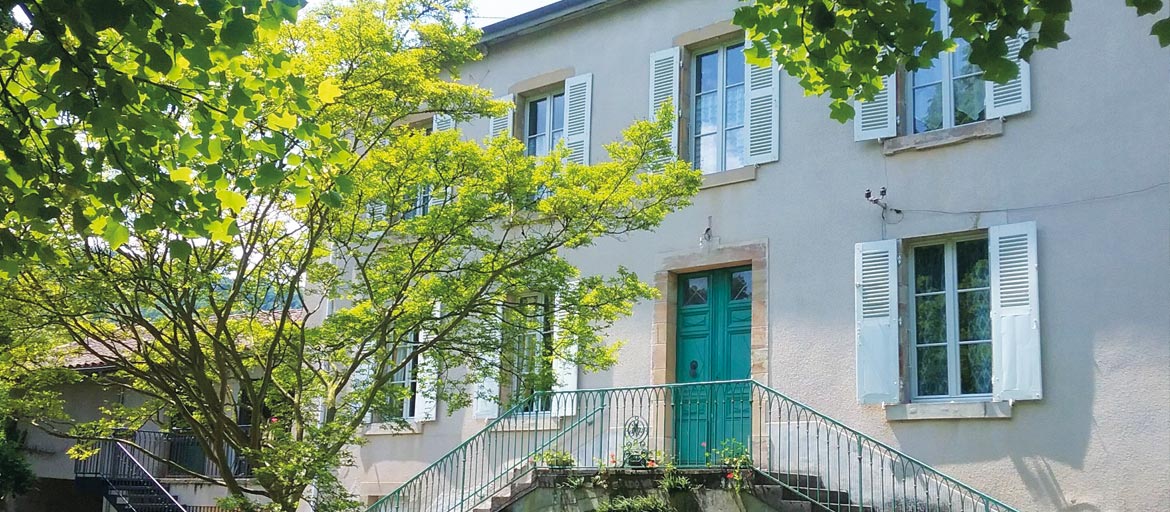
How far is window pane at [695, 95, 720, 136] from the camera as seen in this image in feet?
43.2

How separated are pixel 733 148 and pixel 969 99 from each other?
2.73 meters

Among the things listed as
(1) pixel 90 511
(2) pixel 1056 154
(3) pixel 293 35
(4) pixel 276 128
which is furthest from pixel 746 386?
(1) pixel 90 511

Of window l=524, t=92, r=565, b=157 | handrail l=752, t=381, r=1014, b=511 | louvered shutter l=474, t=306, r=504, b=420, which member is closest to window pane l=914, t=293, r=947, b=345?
handrail l=752, t=381, r=1014, b=511

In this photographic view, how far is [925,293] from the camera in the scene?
439 inches

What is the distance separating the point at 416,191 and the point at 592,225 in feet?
5.27

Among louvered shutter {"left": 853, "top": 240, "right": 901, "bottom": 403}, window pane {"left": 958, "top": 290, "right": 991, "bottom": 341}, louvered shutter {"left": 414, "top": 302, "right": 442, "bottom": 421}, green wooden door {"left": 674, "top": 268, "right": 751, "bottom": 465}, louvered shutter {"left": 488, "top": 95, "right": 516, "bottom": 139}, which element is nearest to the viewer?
window pane {"left": 958, "top": 290, "right": 991, "bottom": 341}

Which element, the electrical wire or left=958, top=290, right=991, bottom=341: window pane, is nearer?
the electrical wire

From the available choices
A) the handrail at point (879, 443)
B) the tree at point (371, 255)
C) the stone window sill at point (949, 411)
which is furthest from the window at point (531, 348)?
the stone window sill at point (949, 411)

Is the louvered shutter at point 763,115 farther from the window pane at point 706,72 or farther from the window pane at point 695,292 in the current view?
the window pane at point 695,292

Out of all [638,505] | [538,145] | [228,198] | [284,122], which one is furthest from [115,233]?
[538,145]

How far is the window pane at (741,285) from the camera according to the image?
12.5 m

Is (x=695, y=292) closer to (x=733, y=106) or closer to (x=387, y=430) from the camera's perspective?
(x=733, y=106)

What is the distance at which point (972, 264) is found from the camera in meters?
10.9

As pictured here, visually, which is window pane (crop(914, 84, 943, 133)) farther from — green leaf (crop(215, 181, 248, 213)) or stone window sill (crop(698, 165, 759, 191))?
green leaf (crop(215, 181, 248, 213))
